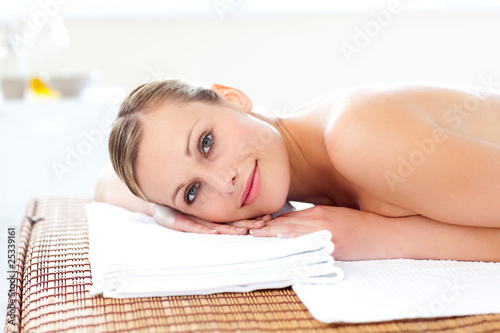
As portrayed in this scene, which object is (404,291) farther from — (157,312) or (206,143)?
(206,143)

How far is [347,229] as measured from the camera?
1263 millimetres

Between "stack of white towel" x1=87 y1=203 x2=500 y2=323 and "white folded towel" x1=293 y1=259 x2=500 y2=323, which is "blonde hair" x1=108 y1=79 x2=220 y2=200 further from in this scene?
"white folded towel" x1=293 y1=259 x2=500 y2=323

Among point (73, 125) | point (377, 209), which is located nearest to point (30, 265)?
point (377, 209)

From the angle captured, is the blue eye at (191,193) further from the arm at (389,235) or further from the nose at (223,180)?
the arm at (389,235)

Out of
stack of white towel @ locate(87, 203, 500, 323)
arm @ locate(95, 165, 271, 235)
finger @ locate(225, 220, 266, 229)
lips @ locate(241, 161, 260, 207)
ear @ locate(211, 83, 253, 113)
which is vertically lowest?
arm @ locate(95, 165, 271, 235)

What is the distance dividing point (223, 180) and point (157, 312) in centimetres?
37

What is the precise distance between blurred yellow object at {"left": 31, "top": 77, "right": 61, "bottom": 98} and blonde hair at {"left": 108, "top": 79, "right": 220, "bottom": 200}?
1812 mm

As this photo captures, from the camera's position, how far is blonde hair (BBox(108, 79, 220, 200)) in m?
1.33

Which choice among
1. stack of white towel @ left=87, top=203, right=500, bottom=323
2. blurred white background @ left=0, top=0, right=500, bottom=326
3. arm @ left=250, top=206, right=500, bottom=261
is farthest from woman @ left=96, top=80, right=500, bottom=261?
blurred white background @ left=0, top=0, right=500, bottom=326

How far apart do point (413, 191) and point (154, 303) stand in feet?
1.80

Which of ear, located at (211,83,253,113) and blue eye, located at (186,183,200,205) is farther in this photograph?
ear, located at (211,83,253,113)

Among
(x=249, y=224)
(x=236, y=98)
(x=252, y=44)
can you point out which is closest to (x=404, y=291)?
(x=249, y=224)

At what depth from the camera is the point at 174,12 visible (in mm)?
3482

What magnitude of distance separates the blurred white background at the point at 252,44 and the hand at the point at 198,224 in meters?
1.72
